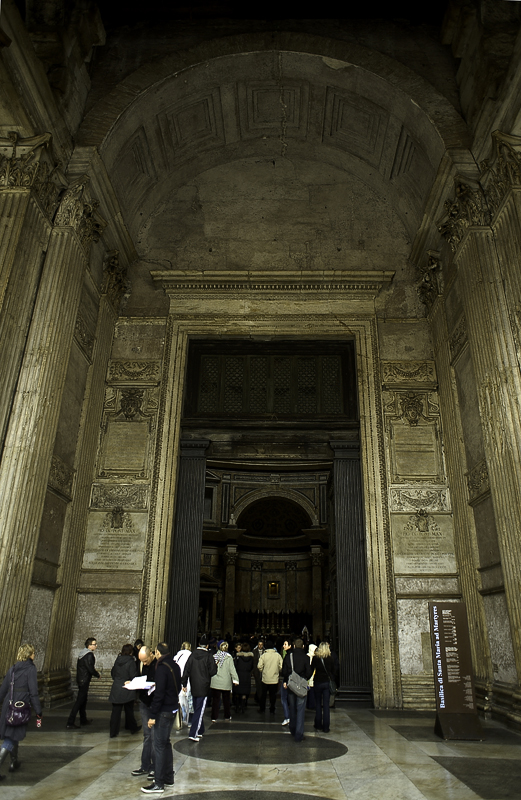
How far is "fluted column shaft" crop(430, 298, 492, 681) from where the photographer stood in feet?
29.0

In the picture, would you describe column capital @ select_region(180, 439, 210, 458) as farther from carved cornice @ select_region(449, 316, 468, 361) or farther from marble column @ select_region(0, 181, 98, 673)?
carved cornice @ select_region(449, 316, 468, 361)

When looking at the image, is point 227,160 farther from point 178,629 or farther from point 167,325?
point 178,629

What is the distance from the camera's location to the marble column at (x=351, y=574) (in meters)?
9.61

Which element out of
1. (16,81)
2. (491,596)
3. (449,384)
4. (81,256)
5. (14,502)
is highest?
(16,81)

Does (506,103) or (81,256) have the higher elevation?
(506,103)

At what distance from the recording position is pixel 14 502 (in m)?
7.34

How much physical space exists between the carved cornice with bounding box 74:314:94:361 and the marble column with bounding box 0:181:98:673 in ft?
2.62

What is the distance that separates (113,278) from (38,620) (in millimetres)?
6434

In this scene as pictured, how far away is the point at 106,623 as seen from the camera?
9633 mm

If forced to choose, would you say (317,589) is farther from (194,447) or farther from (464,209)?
(464,209)

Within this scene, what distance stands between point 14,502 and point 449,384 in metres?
7.57

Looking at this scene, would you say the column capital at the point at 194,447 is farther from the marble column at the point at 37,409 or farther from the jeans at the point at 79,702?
the jeans at the point at 79,702

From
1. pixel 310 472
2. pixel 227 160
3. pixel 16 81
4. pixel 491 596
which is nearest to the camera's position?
pixel 16 81

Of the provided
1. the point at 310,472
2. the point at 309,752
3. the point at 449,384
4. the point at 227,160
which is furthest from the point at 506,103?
the point at 310,472
